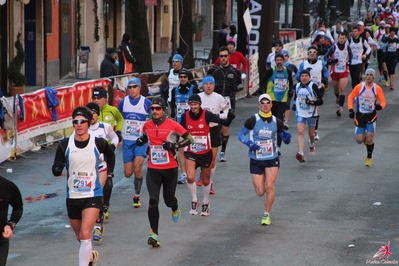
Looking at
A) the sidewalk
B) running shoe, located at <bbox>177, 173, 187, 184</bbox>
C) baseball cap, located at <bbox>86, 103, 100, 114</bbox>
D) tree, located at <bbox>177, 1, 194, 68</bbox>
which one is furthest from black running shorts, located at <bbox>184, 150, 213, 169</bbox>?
tree, located at <bbox>177, 1, 194, 68</bbox>

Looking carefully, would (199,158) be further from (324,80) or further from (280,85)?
(324,80)

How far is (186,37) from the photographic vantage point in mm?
31375

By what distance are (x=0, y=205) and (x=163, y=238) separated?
Answer: 12.6 ft

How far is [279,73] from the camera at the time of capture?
18.5 meters

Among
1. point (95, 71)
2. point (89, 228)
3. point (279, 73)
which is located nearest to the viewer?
point (89, 228)

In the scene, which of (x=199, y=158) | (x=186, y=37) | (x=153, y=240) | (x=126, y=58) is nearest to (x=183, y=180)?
(x=199, y=158)

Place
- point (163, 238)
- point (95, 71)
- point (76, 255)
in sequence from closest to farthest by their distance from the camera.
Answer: point (76, 255) → point (163, 238) → point (95, 71)

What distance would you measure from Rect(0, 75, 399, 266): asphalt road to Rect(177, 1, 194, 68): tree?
1218 centimetres

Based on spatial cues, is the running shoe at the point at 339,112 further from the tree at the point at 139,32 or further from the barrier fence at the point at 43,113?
the tree at the point at 139,32

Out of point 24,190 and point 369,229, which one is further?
point 24,190

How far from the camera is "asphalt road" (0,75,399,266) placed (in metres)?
11.0

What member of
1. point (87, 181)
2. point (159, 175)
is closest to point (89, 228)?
point (87, 181)

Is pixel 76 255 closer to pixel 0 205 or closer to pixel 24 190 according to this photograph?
pixel 0 205

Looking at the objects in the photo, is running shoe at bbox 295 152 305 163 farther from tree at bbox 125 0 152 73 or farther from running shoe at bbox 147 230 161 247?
tree at bbox 125 0 152 73
